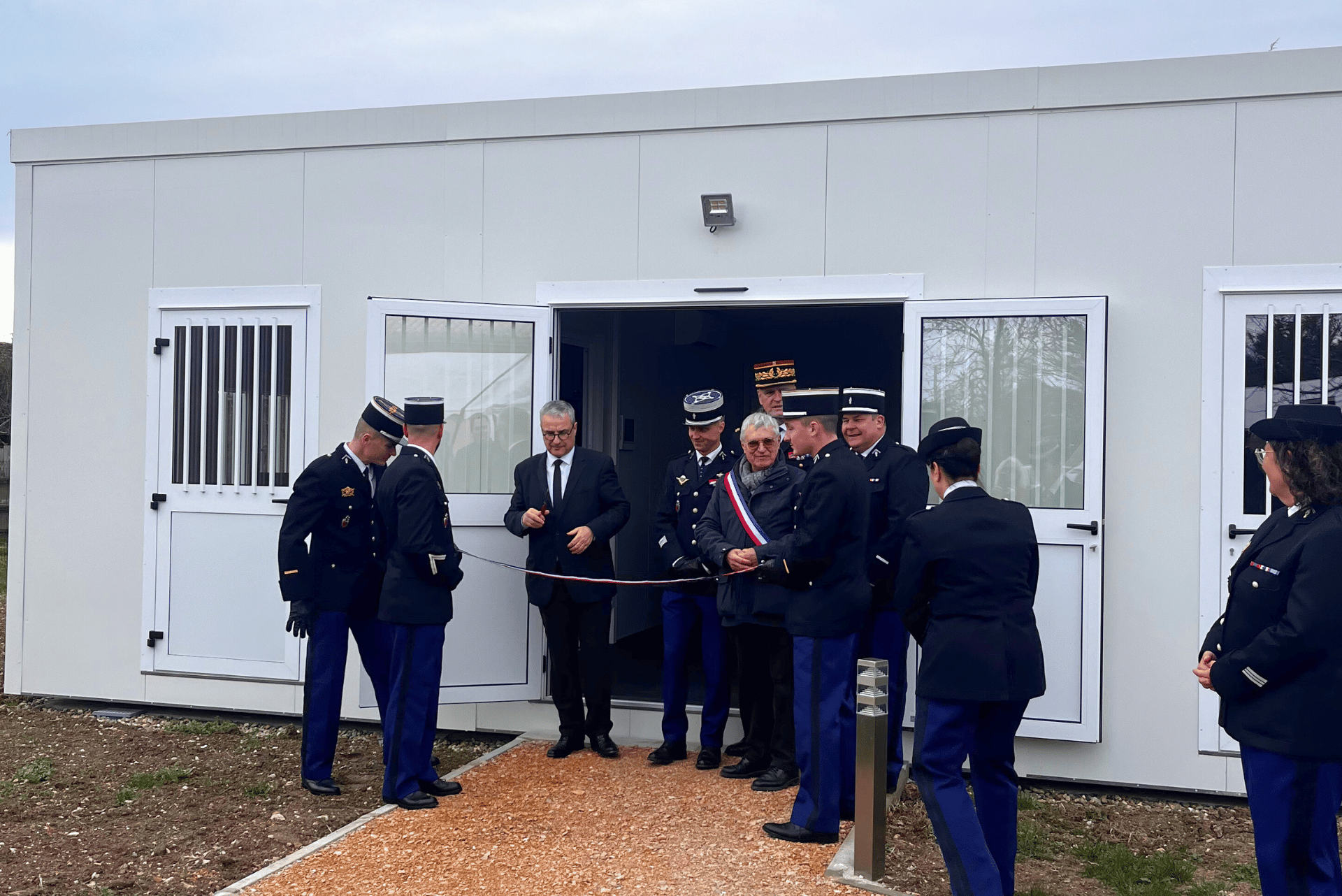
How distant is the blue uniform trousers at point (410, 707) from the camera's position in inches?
193

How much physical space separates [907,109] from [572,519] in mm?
2646

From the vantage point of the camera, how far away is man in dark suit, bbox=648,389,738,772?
5613 millimetres

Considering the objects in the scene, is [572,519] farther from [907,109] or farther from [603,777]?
[907,109]

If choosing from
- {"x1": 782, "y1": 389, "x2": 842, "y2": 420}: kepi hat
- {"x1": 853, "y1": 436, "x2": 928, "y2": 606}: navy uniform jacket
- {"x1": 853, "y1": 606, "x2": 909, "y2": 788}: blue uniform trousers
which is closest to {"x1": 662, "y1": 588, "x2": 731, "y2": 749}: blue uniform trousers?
{"x1": 853, "y1": 606, "x2": 909, "y2": 788}: blue uniform trousers

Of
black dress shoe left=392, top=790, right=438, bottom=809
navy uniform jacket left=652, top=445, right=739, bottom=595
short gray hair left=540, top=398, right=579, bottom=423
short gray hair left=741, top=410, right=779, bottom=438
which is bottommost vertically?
black dress shoe left=392, top=790, right=438, bottom=809

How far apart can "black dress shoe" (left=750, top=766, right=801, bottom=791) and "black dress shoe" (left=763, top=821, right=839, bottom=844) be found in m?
0.61

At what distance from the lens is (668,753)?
5637 millimetres

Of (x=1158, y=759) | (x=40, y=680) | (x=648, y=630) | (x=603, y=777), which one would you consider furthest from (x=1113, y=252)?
(x=40, y=680)

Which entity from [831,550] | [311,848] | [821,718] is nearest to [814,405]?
[831,550]

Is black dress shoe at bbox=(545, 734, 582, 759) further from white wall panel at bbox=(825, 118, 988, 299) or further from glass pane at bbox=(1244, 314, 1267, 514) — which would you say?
glass pane at bbox=(1244, 314, 1267, 514)

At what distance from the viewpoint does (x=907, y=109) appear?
5.76m

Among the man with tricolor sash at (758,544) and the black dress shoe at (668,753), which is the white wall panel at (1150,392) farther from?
the black dress shoe at (668,753)

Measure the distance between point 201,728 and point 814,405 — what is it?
4164 millimetres

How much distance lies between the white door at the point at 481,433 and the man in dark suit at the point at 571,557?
0.29m
